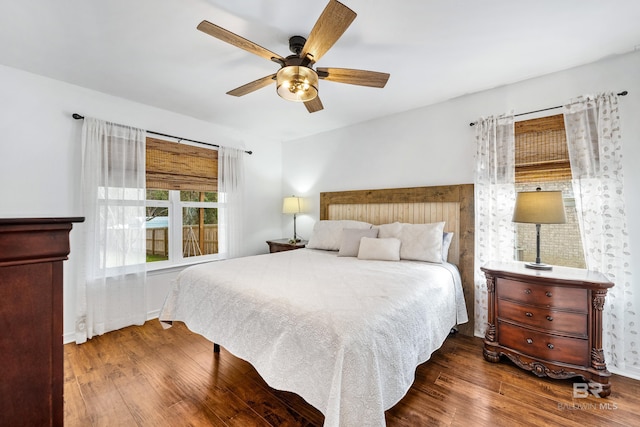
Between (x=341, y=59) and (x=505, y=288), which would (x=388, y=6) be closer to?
(x=341, y=59)

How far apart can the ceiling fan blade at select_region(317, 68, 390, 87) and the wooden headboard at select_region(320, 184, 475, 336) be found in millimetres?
1526

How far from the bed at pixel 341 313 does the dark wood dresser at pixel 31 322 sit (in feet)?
3.17

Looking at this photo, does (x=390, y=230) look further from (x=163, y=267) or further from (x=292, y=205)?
(x=163, y=267)

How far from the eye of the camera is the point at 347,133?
400cm

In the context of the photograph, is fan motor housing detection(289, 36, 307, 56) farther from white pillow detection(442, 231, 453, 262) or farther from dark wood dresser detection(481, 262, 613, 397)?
dark wood dresser detection(481, 262, 613, 397)

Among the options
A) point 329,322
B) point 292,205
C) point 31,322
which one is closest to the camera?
point 31,322

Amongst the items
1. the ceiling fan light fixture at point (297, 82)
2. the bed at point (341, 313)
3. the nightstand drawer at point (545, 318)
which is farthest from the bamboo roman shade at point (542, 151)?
the ceiling fan light fixture at point (297, 82)

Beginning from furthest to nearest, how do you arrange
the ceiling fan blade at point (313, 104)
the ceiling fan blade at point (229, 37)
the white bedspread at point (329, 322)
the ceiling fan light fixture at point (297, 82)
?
the ceiling fan blade at point (313, 104), the ceiling fan light fixture at point (297, 82), the ceiling fan blade at point (229, 37), the white bedspread at point (329, 322)

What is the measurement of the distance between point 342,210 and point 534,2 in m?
2.79

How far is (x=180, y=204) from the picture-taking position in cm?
359

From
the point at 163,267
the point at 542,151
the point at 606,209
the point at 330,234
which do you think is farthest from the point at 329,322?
the point at 163,267

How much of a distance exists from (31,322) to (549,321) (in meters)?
2.82

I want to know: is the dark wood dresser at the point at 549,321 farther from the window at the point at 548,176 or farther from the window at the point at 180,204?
the window at the point at 180,204

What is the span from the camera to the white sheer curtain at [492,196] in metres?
2.62
